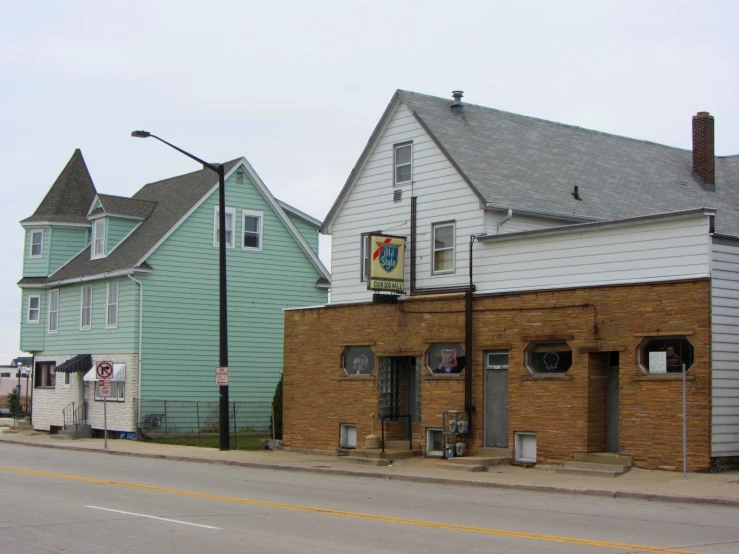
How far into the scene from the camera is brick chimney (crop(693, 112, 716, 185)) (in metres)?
30.5

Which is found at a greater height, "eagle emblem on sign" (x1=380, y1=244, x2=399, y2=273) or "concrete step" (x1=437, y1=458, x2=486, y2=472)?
"eagle emblem on sign" (x1=380, y1=244, x2=399, y2=273)

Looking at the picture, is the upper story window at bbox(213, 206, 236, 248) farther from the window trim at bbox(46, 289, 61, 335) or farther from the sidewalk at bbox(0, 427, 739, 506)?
the sidewalk at bbox(0, 427, 739, 506)

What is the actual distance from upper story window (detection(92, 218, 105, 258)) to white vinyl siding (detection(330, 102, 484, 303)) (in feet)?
46.6

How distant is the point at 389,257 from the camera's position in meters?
26.1

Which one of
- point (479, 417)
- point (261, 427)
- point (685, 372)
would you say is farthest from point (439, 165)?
point (261, 427)

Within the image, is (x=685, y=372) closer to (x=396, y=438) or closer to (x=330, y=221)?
(x=396, y=438)

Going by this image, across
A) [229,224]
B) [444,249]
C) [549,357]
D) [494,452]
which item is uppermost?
[229,224]

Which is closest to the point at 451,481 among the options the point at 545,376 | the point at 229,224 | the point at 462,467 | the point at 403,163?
the point at 462,467

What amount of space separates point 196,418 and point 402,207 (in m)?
14.9

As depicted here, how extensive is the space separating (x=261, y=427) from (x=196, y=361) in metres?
3.73

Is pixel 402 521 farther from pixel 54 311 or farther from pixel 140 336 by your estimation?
pixel 54 311

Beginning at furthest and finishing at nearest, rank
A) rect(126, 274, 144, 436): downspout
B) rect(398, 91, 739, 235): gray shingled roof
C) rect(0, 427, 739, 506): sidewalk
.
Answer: rect(126, 274, 144, 436): downspout → rect(398, 91, 739, 235): gray shingled roof → rect(0, 427, 739, 506): sidewalk

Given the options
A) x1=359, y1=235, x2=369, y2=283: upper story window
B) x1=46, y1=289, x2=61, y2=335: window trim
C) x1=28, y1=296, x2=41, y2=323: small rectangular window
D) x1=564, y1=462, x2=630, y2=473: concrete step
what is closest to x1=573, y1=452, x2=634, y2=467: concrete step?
x1=564, y1=462, x2=630, y2=473: concrete step

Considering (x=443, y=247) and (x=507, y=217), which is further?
(x=443, y=247)
